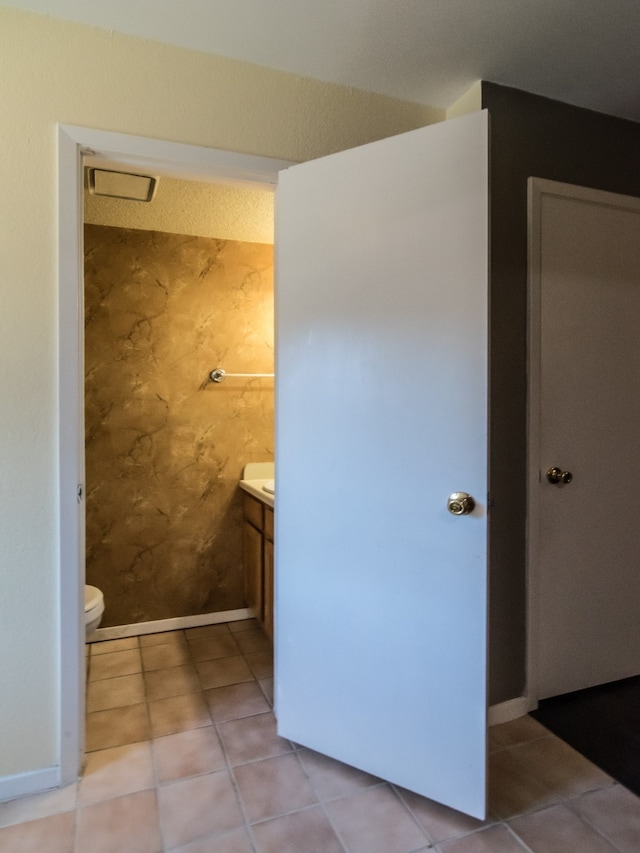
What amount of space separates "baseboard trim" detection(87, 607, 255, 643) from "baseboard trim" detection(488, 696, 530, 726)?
1476mm

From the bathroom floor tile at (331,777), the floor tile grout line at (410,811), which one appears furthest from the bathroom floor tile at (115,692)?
the floor tile grout line at (410,811)

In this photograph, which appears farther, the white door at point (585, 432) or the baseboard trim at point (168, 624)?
the baseboard trim at point (168, 624)

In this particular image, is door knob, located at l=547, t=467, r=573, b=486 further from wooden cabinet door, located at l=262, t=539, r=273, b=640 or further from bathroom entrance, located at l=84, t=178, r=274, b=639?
bathroom entrance, located at l=84, t=178, r=274, b=639

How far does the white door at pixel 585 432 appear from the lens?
204 cm

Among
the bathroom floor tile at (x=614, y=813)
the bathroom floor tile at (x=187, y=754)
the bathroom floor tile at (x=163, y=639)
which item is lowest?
the bathroom floor tile at (x=614, y=813)

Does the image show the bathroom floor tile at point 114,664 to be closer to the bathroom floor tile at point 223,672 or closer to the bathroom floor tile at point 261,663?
the bathroom floor tile at point 223,672

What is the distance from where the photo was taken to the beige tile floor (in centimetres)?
145

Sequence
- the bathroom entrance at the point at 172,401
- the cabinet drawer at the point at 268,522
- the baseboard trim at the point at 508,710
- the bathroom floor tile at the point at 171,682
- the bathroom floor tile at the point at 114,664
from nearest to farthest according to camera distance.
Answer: the baseboard trim at the point at 508,710 → the bathroom floor tile at the point at 171,682 → the bathroom floor tile at the point at 114,664 → the cabinet drawer at the point at 268,522 → the bathroom entrance at the point at 172,401

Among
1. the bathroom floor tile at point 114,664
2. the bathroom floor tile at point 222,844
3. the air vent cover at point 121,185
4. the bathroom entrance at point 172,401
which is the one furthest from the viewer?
the bathroom entrance at point 172,401

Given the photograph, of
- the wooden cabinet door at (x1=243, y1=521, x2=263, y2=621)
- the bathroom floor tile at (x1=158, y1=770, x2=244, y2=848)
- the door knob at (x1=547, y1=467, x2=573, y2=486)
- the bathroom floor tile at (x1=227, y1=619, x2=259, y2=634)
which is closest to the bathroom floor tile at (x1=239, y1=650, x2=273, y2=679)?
the wooden cabinet door at (x1=243, y1=521, x2=263, y2=621)

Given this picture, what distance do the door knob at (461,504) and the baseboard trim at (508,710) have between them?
1.02 meters

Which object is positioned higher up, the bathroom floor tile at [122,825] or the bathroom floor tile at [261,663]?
the bathroom floor tile at [261,663]

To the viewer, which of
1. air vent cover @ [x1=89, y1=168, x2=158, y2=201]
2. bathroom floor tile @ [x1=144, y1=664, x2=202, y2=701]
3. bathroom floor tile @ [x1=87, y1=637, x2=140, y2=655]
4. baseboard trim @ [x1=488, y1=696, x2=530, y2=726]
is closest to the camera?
baseboard trim @ [x1=488, y1=696, x2=530, y2=726]

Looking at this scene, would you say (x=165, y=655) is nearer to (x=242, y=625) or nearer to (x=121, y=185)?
(x=242, y=625)
